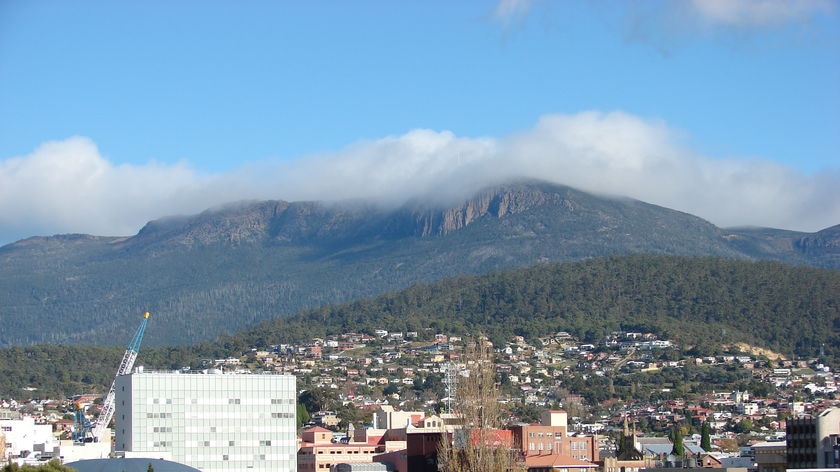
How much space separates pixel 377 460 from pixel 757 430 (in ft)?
220

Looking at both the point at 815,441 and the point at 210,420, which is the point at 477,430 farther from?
the point at 210,420

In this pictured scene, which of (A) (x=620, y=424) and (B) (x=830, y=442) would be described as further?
(A) (x=620, y=424)

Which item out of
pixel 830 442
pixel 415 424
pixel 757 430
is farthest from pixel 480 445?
pixel 757 430

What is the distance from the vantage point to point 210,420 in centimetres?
11806

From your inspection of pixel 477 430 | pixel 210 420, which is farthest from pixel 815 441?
pixel 210 420

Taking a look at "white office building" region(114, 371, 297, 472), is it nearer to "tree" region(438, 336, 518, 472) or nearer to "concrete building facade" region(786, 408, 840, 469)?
"tree" region(438, 336, 518, 472)

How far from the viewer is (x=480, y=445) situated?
80188 mm

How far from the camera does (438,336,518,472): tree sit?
79.9m

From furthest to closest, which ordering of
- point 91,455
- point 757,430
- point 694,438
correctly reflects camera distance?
point 757,430
point 694,438
point 91,455

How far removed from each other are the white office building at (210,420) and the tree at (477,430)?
37533 millimetres

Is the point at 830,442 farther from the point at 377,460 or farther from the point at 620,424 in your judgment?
the point at 620,424

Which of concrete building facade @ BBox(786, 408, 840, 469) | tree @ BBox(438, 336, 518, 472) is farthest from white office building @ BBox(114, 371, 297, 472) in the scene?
concrete building facade @ BBox(786, 408, 840, 469)

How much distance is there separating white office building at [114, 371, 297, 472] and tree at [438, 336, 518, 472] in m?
37.5

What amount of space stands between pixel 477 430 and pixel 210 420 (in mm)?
41253
